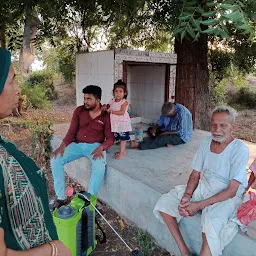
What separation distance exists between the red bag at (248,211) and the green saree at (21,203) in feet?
5.53

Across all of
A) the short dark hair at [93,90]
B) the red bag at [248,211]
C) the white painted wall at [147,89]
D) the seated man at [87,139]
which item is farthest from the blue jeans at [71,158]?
the white painted wall at [147,89]

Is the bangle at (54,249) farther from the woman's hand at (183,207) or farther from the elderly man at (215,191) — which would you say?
the woman's hand at (183,207)

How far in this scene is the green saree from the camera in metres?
0.92

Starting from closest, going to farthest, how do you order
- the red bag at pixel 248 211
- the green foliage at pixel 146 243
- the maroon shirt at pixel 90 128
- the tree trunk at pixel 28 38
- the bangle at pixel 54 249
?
1. the bangle at pixel 54 249
2. the red bag at pixel 248 211
3. the green foliage at pixel 146 243
4. the maroon shirt at pixel 90 128
5. the tree trunk at pixel 28 38

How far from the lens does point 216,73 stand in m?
8.72

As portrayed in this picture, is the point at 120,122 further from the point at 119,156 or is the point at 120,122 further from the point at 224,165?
the point at 224,165

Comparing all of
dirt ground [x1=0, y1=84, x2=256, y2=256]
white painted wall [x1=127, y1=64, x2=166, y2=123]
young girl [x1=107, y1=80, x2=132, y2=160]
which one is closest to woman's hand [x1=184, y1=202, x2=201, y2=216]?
dirt ground [x1=0, y1=84, x2=256, y2=256]

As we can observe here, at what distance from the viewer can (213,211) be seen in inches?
91.0

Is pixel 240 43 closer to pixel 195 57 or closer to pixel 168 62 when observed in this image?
pixel 195 57

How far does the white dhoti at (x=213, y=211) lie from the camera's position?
7.21 feet

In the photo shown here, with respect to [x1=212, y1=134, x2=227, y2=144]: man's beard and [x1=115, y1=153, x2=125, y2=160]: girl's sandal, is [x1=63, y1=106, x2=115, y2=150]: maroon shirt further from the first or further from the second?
[x1=212, y1=134, x2=227, y2=144]: man's beard

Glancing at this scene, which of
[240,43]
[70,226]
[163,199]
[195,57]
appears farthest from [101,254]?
[240,43]

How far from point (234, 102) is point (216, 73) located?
16.0 feet

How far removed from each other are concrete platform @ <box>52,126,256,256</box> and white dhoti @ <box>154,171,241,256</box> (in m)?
0.12
